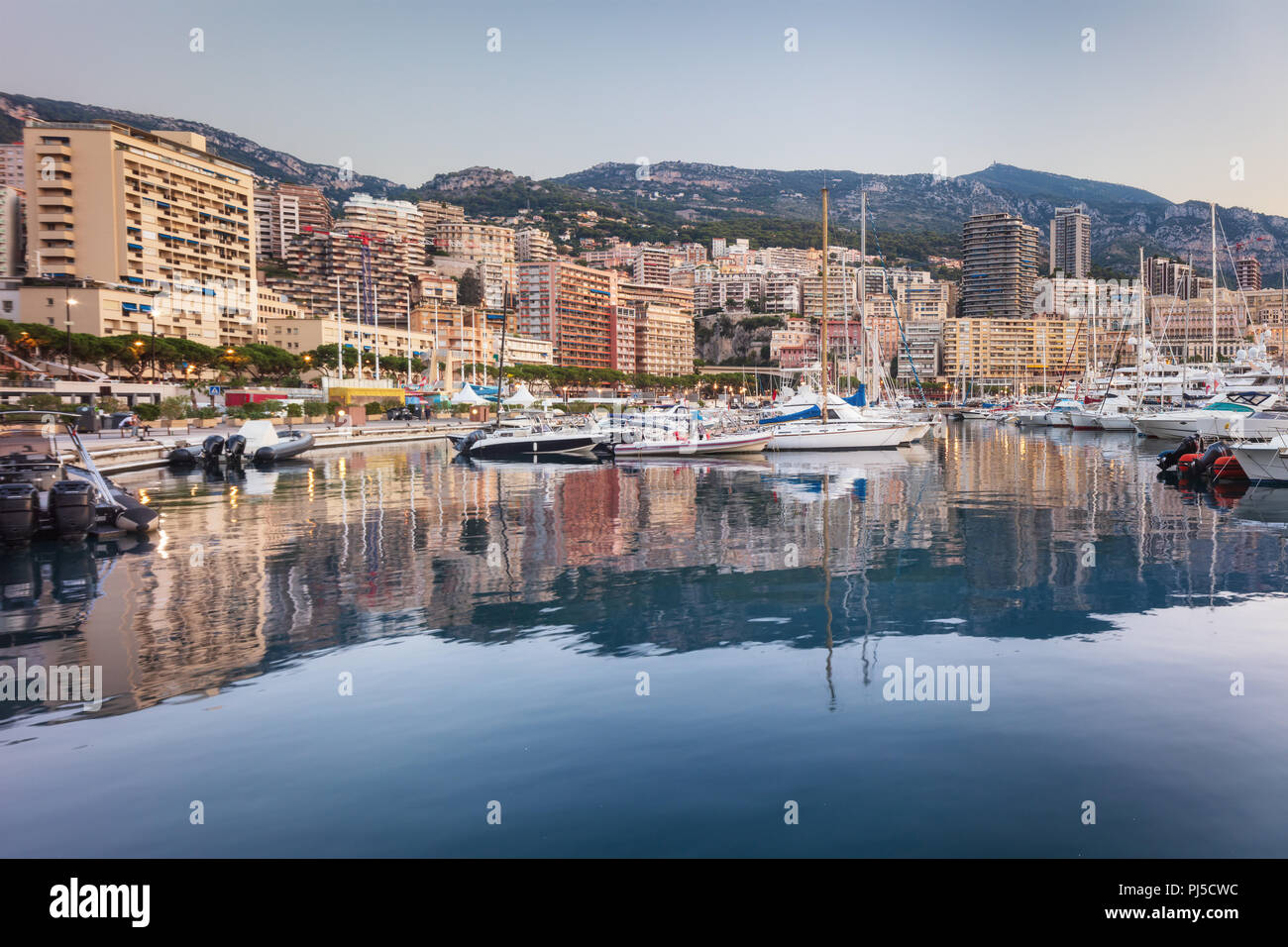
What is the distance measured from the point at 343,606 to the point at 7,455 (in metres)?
15.5

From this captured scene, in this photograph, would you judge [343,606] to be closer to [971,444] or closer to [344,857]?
[344,857]

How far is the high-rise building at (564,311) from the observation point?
183 meters

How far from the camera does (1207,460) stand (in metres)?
31.1

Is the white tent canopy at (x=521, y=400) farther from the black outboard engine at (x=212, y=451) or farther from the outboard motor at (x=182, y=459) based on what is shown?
the outboard motor at (x=182, y=459)

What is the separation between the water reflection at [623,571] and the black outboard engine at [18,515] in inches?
62.5

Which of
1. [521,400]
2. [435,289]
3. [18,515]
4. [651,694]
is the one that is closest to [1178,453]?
[651,694]

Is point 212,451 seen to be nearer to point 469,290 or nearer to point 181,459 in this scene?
point 181,459

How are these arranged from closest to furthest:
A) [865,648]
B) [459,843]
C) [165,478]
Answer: [459,843] < [865,648] < [165,478]

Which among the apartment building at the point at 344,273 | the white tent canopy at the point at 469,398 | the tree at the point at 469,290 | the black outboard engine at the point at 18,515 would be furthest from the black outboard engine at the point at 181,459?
the tree at the point at 469,290

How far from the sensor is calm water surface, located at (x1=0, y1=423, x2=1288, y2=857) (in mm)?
6477

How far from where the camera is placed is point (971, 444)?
55781mm

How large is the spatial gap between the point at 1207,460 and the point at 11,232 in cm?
16687
